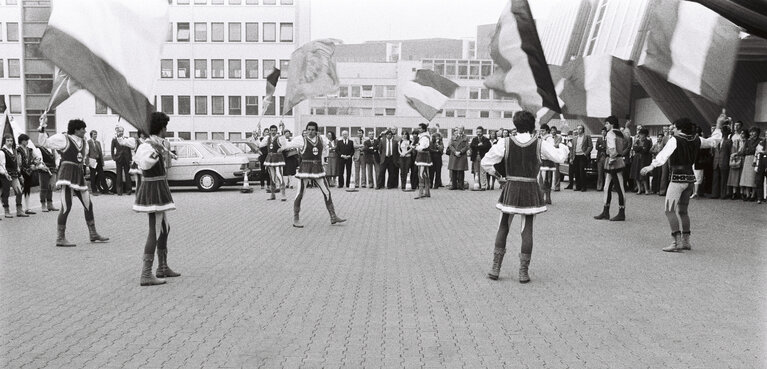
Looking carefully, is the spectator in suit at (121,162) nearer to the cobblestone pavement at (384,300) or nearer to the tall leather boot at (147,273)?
the cobblestone pavement at (384,300)

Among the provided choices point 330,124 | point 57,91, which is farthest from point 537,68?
point 330,124

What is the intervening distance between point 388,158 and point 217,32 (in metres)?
44.2

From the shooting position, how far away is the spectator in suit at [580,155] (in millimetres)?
21891

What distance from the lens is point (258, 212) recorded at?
1559 cm

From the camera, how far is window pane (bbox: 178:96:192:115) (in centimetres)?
6391

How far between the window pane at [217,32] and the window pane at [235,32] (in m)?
0.77

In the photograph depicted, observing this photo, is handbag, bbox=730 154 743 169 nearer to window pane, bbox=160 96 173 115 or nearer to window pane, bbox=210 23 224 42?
window pane, bbox=210 23 224 42

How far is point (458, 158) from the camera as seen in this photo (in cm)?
2258

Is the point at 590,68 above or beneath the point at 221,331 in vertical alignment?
above

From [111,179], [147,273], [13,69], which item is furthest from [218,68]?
[147,273]

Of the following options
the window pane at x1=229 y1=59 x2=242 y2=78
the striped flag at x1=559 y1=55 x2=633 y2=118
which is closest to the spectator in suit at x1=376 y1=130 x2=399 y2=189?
the striped flag at x1=559 y1=55 x2=633 y2=118

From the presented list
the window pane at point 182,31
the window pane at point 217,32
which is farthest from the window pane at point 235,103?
the window pane at point 182,31

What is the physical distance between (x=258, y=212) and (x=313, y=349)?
34.3 feet

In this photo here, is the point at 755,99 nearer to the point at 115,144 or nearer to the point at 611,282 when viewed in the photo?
the point at 611,282
